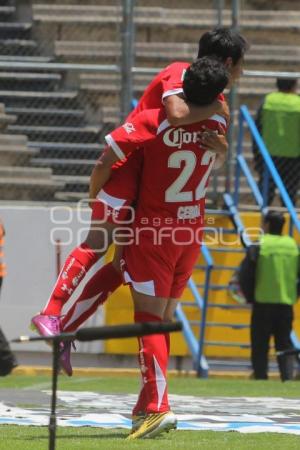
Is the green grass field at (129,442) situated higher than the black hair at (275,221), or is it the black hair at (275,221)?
the green grass field at (129,442)

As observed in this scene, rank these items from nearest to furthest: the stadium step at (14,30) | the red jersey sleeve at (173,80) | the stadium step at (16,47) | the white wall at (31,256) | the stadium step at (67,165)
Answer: the red jersey sleeve at (173,80)
the white wall at (31,256)
the stadium step at (67,165)
the stadium step at (16,47)
the stadium step at (14,30)

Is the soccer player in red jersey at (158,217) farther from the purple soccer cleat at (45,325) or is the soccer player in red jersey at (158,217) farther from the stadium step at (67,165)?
the stadium step at (67,165)

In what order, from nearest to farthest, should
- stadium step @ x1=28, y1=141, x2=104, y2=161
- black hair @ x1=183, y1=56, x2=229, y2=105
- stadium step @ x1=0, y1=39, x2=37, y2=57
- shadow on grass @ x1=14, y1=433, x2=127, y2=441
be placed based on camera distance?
shadow on grass @ x1=14, y1=433, x2=127, y2=441
black hair @ x1=183, y1=56, x2=229, y2=105
stadium step @ x1=28, y1=141, x2=104, y2=161
stadium step @ x1=0, y1=39, x2=37, y2=57

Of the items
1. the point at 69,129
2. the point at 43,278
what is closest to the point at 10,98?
the point at 69,129

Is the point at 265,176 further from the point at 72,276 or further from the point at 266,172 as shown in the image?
the point at 72,276

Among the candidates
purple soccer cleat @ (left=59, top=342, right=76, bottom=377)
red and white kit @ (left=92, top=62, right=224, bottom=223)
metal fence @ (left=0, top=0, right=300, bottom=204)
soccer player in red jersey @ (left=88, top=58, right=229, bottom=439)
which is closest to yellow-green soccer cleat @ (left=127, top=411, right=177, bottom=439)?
soccer player in red jersey @ (left=88, top=58, right=229, bottom=439)

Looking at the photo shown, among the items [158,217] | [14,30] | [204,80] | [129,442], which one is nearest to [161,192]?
[158,217]

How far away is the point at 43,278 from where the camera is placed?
1459 cm

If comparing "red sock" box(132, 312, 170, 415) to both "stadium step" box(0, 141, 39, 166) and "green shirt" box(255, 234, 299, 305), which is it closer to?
"green shirt" box(255, 234, 299, 305)

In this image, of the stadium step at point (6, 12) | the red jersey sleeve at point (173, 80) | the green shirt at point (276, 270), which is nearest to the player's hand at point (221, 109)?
the red jersey sleeve at point (173, 80)

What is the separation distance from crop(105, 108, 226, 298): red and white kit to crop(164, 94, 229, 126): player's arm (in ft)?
0.29

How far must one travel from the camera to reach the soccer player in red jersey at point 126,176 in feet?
22.3

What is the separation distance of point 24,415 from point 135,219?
1526 millimetres

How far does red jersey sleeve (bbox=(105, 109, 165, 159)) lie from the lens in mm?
6820
